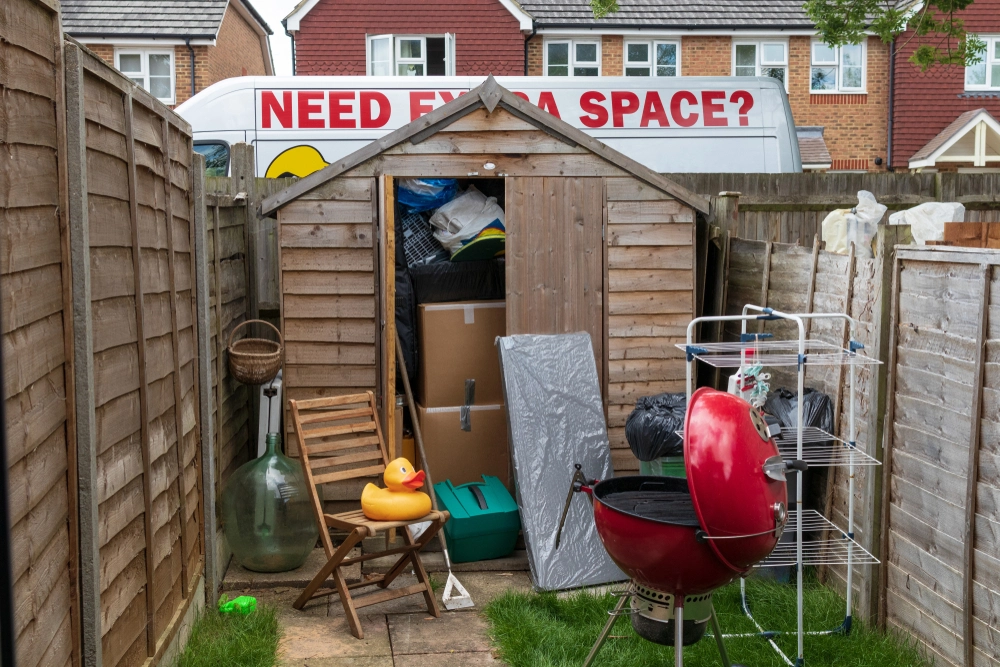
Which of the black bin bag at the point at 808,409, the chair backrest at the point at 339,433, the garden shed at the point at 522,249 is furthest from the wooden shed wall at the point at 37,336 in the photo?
the black bin bag at the point at 808,409

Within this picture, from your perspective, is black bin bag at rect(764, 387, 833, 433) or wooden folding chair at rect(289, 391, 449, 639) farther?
black bin bag at rect(764, 387, 833, 433)

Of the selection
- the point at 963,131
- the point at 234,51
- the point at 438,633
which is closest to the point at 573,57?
the point at 234,51

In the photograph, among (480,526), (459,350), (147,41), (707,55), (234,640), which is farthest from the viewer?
(707,55)

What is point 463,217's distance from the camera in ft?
21.6

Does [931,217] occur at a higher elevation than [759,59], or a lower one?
lower

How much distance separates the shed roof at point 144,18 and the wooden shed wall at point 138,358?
575 inches

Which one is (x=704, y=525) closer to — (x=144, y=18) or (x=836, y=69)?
(x=144, y=18)

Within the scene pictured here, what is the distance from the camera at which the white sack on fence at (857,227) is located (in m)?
4.98

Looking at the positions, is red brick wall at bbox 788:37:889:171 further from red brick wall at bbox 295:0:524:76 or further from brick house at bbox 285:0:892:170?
red brick wall at bbox 295:0:524:76

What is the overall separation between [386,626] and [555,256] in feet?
8.15

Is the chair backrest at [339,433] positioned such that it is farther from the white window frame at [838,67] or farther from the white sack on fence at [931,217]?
the white window frame at [838,67]

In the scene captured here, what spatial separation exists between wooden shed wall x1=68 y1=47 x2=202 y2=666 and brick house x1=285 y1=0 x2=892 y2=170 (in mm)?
14478

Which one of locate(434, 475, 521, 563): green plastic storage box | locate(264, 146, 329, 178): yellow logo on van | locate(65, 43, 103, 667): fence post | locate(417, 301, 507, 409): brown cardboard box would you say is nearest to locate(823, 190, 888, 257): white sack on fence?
locate(417, 301, 507, 409): brown cardboard box

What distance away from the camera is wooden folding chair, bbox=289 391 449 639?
4.82 metres
